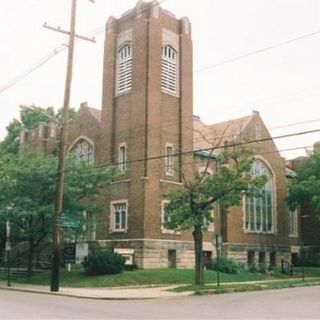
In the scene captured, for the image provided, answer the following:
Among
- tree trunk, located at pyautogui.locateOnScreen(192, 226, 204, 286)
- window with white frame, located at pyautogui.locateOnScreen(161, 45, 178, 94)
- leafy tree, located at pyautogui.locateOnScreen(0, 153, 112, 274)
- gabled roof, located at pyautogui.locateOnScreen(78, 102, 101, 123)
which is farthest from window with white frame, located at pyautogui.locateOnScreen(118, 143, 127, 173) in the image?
tree trunk, located at pyautogui.locateOnScreen(192, 226, 204, 286)

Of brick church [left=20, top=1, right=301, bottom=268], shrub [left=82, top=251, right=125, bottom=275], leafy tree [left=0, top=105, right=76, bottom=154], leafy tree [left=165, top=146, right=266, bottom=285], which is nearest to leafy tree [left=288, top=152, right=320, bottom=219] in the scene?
brick church [left=20, top=1, right=301, bottom=268]

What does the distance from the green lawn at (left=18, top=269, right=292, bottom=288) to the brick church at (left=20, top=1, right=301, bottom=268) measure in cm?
304

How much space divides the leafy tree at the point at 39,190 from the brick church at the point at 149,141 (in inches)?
98.3

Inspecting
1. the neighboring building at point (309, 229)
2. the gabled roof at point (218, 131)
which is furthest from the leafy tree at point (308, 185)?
the gabled roof at point (218, 131)

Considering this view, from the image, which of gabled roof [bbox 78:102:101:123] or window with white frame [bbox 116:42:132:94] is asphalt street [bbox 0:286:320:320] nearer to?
window with white frame [bbox 116:42:132:94]

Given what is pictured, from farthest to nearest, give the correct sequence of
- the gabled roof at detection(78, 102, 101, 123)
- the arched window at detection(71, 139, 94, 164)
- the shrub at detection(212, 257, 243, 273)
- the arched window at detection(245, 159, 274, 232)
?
1. the arched window at detection(245, 159, 274, 232)
2. the gabled roof at detection(78, 102, 101, 123)
3. the arched window at detection(71, 139, 94, 164)
4. the shrub at detection(212, 257, 243, 273)

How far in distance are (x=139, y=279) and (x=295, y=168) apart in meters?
28.1

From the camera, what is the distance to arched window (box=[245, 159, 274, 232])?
1784 inches

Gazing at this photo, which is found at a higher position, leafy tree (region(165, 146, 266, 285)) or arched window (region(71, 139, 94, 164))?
arched window (region(71, 139, 94, 164))

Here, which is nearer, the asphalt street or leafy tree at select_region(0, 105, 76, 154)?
the asphalt street

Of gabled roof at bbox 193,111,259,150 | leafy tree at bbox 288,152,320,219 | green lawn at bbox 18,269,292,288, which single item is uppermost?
gabled roof at bbox 193,111,259,150

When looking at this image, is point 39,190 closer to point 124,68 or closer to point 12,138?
point 124,68

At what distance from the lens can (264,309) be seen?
1850cm

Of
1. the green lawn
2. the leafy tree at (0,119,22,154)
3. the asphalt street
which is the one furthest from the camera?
the leafy tree at (0,119,22,154)
